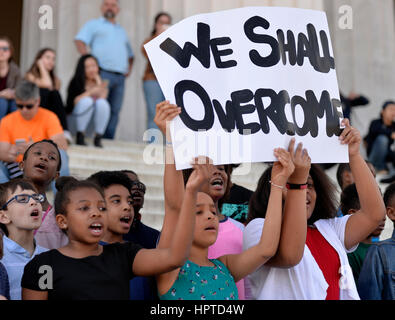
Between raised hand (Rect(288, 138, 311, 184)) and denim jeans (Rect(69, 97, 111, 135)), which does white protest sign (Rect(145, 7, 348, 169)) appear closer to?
raised hand (Rect(288, 138, 311, 184))

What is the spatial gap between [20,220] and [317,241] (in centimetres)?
152

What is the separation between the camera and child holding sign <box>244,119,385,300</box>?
3373 mm

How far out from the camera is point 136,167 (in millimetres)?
8016

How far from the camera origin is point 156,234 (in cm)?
416

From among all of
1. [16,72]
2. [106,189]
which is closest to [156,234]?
[106,189]

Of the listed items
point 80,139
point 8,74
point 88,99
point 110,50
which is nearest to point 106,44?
point 110,50

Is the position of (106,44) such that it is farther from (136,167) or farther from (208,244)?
(208,244)

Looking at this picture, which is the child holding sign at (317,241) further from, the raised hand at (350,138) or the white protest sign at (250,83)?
the white protest sign at (250,83)

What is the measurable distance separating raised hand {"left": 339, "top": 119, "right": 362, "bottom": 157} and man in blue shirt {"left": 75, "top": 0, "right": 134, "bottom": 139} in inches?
214

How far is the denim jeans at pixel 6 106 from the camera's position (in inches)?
284

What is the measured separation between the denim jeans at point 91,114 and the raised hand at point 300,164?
4908mm

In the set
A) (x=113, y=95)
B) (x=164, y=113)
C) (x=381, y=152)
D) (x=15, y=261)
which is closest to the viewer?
(x=164, y=113)

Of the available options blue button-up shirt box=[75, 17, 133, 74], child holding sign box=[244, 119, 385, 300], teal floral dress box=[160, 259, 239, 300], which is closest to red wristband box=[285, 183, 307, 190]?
child holding sign box=[244, 119, 385, 300]

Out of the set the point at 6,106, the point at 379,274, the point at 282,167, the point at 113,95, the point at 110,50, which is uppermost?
the point at 110,50
